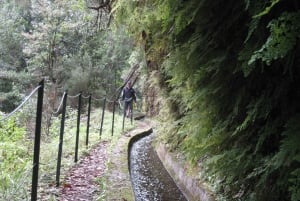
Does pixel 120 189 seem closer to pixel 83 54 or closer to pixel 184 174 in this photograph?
pixel 184 174

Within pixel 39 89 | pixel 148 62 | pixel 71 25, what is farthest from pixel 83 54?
pixel 39 89

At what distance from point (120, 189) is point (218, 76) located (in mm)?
2593

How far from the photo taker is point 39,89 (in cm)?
359

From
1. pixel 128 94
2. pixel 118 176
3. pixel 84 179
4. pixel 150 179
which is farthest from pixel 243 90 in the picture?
pixel 128 94

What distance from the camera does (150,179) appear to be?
272 inches

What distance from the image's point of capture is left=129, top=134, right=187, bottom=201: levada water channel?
603 centimetres

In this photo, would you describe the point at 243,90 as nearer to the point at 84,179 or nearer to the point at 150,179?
the point at 84,179

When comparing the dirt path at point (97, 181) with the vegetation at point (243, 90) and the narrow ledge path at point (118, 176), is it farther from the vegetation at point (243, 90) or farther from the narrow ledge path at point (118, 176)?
the vegetation at point (243, 90)

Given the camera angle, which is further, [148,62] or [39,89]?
[148,62]

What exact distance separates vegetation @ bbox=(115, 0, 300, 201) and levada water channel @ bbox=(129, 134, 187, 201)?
1723 millimetres

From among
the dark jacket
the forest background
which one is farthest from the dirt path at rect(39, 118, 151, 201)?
the dark jacket

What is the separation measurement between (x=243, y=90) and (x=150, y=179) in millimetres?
3901

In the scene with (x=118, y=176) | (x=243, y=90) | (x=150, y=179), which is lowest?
(x=150, y=179)

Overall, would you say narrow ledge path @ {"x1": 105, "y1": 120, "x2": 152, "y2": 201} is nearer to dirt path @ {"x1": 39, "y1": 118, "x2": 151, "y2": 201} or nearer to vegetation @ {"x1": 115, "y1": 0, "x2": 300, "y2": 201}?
dirt path @ {"x1": 39, "y1": 118, "x2": 151, "y2": 201}
